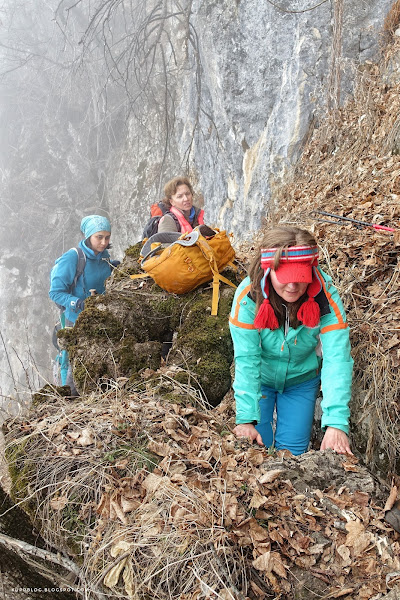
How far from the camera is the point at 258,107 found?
8594 mm

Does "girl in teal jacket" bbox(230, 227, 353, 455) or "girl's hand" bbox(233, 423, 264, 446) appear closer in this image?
"girl in teal jacket" bbox(230, 227, 353, 455)

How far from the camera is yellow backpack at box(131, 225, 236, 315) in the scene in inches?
163

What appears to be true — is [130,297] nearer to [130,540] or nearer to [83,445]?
[83,445]

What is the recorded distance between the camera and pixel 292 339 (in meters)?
3.02

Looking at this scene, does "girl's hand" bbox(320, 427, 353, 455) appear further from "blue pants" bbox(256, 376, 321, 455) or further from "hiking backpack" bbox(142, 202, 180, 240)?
"hiking backpack" bbox(142, 202, 180, 240)

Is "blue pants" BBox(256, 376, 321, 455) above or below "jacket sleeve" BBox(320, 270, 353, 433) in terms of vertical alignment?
below

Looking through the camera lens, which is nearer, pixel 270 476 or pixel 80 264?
pixel 270 476

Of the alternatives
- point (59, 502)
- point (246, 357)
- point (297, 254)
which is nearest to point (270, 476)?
point (246, 357)

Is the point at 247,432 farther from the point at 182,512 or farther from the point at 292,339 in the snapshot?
the point at 182,512

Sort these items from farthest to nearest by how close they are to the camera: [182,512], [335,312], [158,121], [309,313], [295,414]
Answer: [158,121] → [295,414] → [335,312] → [309,313] → [182,512]

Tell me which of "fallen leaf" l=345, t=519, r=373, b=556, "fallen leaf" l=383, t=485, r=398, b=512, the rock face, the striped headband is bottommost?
"fallen leaf" l=345, t=519, r=373, b=556

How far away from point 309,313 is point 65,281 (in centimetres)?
346

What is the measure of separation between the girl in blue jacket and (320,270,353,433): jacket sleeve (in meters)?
3.21

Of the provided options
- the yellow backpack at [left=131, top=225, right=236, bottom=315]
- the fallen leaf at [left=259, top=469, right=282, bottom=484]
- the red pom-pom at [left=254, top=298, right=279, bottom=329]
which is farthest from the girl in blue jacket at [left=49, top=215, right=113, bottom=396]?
the fallen leaf at [left=259, top=469, right=282, bottom=484]
